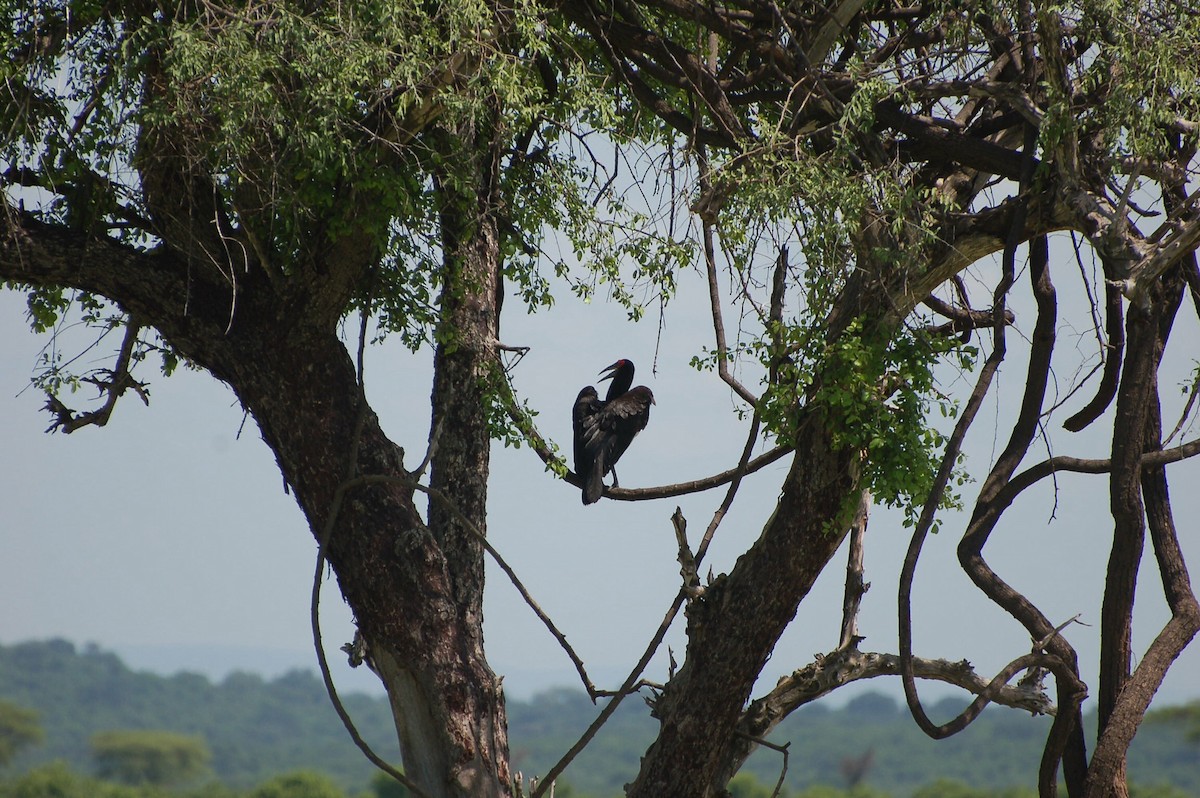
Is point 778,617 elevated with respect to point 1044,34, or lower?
lower

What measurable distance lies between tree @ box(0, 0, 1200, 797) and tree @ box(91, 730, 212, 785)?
44830 mm

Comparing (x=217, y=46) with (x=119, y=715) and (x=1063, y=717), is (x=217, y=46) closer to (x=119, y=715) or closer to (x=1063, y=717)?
(x=1063, y=717)

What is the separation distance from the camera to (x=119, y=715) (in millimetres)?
59781

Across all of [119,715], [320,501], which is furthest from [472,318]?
[119,715]

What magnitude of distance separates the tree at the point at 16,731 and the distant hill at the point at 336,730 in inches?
25.7

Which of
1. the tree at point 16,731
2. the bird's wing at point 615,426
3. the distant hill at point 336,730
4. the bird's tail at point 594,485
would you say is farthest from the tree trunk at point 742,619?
the tree at point 16,731

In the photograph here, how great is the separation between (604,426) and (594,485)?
505 mm

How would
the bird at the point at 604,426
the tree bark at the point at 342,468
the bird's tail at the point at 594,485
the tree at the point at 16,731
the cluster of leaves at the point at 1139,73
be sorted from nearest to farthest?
the cluster of leaves at the point at 1139,73 < the tree bark at the point at 342,468 < the bird's tail at the point at 594,485 < the bird at the point at 604,426 < the tree at the point at 16,731

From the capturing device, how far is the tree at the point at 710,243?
4016 mm

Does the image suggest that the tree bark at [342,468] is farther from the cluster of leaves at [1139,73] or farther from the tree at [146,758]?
the tree at [146,758]

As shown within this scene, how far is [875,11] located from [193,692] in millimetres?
67607

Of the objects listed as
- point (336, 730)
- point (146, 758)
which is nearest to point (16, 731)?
point (146, 758)

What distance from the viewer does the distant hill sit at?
4616 cm

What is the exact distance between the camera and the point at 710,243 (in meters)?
4.71
